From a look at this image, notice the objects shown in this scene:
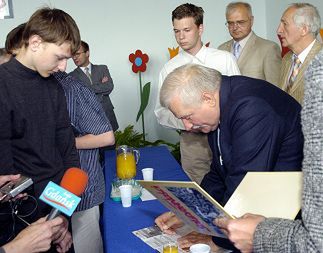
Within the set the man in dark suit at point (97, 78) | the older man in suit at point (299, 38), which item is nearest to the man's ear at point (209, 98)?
the older man in suit at point (299, 38)

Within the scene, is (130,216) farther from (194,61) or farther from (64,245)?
(194,61)

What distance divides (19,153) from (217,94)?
27.8 inches

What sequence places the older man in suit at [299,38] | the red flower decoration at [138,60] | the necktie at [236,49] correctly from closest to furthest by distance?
the older man in suit at [299,38], the necktie at [236,49], the red flower decoration at [138,60]

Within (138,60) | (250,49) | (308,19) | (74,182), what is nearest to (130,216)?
(74,182)

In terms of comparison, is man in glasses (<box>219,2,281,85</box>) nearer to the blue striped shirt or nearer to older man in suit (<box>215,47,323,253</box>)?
the blue striped shirt

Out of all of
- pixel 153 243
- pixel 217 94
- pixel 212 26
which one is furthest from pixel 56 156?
pixel 212 26

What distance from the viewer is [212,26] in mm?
5012

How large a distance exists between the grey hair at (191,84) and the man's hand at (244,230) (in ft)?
1.82

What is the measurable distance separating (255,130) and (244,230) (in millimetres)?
486

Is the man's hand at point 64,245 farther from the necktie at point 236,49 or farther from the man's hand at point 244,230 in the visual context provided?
the necktie at point 236,49

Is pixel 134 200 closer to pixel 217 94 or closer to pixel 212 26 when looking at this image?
pixel 217 94

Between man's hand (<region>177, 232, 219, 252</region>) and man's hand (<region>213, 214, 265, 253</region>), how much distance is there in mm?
403

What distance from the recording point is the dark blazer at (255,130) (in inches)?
52.4

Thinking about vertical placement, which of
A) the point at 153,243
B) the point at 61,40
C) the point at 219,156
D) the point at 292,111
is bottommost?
the point at 153,243
